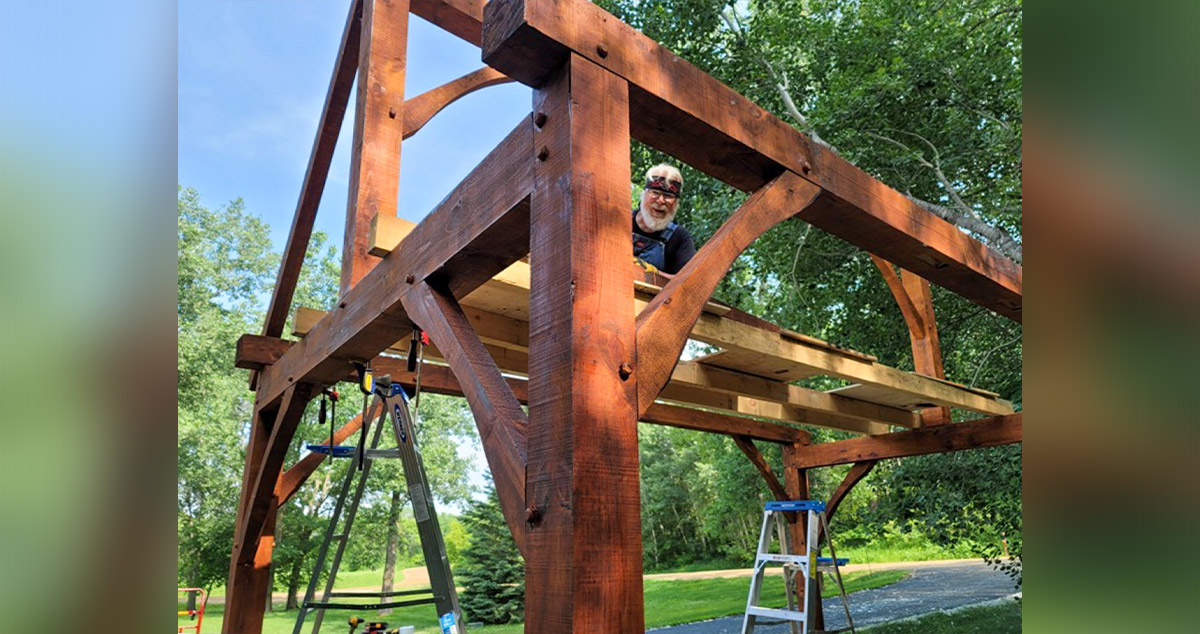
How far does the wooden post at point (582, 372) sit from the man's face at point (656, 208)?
2.59m

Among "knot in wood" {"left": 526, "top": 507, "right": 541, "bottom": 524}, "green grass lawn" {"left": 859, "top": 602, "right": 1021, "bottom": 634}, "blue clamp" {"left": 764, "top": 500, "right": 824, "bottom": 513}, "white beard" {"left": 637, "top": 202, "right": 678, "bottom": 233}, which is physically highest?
"white beard" {"left": 637, "top": 202, "right": 678, "bottom": 233}

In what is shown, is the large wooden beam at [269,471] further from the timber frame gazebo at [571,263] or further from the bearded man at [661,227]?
the bearded man at [661,227]

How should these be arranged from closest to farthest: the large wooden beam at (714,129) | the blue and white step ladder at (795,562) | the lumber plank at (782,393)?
the large wooden beam at (714,129) → the lumber plank at (782,393) → the blue and white step ladder at (795,562)

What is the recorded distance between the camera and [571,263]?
4.91ft

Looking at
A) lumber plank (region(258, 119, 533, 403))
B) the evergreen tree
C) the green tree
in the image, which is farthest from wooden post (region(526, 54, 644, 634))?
the green tree

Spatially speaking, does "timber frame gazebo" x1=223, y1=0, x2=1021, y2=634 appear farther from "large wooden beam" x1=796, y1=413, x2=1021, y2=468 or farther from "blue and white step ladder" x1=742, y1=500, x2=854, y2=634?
"blue and white step ladder" x1=742, y1=500, x2=854, y2=634

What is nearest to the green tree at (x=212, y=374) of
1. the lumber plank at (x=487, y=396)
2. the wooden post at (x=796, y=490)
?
the wooden post at (x=796, y=490)

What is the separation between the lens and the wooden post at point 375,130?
3.24 m

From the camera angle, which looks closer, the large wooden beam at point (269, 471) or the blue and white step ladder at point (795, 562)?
the large wooden beam at point (269, 471)

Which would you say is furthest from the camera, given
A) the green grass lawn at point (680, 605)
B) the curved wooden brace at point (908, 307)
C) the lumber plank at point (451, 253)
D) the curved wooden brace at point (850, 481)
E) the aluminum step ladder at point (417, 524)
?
the green grass lawn at point (680, 605)

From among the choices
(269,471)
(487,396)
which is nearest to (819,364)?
(487,396)

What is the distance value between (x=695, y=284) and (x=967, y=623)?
9.57 m

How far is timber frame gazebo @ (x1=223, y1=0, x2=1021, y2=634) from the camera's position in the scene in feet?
→ 4.73
